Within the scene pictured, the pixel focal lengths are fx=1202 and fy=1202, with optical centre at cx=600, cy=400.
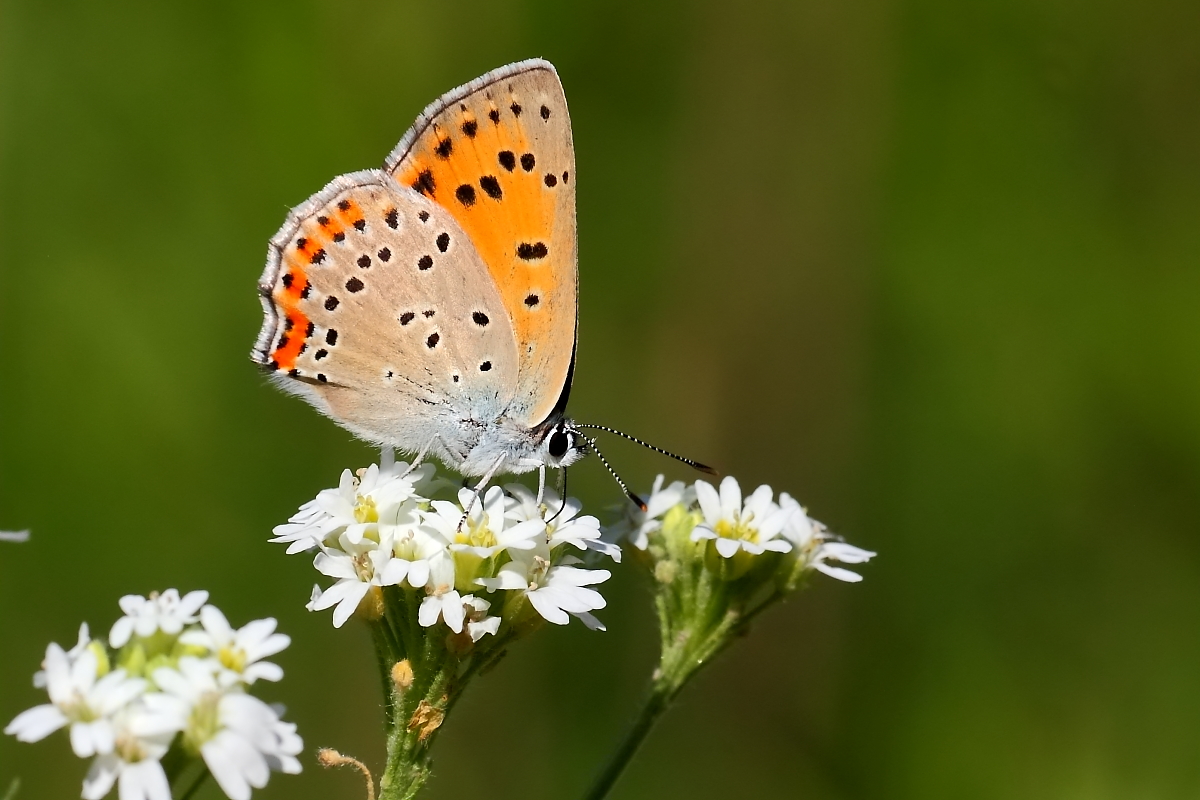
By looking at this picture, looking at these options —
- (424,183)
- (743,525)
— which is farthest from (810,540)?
(424,183)

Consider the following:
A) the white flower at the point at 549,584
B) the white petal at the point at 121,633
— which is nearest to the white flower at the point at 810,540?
the white flower at the point at 549,584

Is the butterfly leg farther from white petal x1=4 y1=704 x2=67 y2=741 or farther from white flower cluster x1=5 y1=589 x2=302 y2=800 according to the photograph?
white petal x1=4 y1=704 x2=67 y2=741

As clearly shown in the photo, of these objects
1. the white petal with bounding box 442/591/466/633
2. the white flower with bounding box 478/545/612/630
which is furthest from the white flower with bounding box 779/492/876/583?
the white petal with bounding box 442/591/466/633

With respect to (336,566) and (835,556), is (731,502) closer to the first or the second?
(835,556)

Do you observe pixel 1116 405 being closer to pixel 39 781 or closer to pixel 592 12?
pixel 592 12

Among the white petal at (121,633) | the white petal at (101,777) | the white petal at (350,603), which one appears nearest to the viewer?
the white petal at (101,777)

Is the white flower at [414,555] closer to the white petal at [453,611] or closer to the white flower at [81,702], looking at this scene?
the white petal at [453,611]
